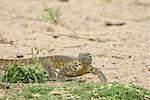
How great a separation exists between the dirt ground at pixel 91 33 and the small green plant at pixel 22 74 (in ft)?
2.43

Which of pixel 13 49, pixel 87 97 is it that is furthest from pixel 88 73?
pixel 13 49

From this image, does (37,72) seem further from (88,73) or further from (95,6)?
(95,6)

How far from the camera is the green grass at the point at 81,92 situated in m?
5.77

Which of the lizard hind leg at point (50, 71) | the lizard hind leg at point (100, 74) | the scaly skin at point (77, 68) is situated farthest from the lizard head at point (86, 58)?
the lizard hind leg at point (50, 71)

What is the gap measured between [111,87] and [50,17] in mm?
5337

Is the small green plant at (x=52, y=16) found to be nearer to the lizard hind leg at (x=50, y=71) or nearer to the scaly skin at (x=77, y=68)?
the lizard hind leg at (x=50, y=71)

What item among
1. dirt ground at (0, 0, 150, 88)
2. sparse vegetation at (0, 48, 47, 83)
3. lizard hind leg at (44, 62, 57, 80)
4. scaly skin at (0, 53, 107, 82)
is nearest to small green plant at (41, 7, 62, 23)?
dirt ground at (0, 0, 150, 88)

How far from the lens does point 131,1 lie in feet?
52.0

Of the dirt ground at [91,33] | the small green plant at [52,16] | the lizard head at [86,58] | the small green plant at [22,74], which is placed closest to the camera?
the small green plant at [22,74]

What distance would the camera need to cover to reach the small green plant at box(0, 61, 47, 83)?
6480 millimetres

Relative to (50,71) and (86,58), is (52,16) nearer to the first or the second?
(50,71)

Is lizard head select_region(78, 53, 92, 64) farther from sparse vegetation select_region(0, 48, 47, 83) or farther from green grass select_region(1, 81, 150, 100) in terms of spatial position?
green grass select_region(1, 81, 150, 100)

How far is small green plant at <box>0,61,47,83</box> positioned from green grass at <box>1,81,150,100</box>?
1.00 feet

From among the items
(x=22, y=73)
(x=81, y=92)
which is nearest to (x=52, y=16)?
(x=22, y=73)
